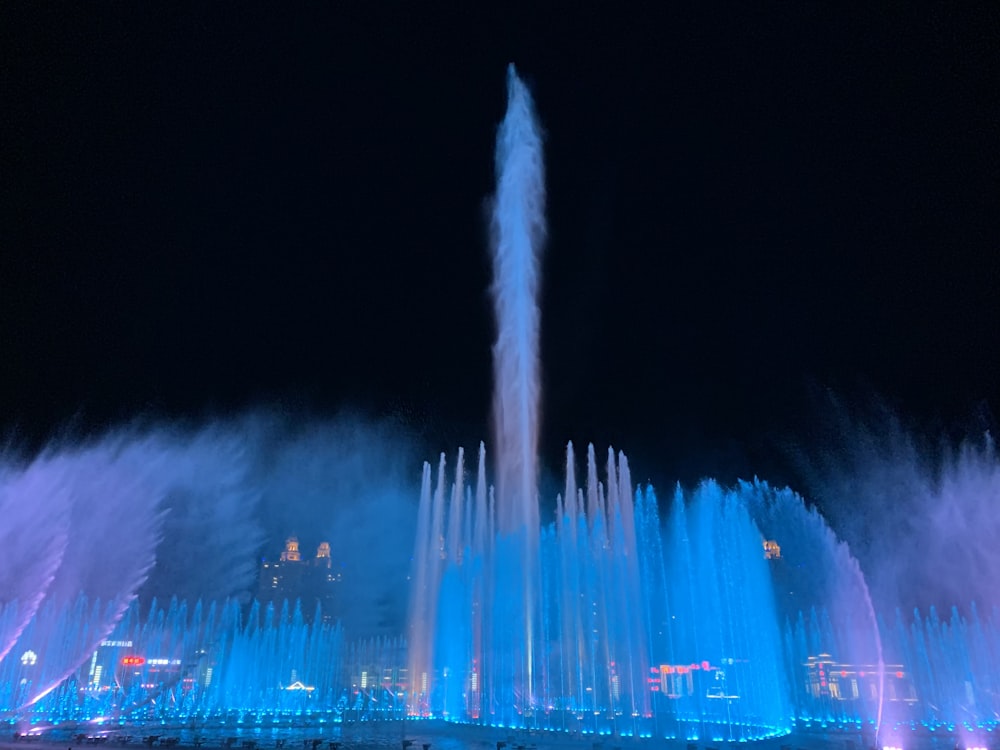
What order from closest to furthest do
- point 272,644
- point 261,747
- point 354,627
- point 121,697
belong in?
point 261,747, point 121,697, point 272,644, point 354,627

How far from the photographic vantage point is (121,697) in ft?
189

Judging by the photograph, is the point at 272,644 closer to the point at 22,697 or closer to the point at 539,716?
the point at 22,697

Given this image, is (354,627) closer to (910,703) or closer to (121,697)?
(121,697)

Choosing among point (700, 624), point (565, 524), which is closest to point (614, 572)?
point (565, 524)

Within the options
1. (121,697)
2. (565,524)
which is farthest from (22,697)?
(565,524)

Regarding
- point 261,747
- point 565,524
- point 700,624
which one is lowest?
point 261,747

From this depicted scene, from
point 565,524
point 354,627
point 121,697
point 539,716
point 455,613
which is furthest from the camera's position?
point 354,627

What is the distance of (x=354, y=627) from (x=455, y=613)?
56216 mm

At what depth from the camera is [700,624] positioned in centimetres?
3578

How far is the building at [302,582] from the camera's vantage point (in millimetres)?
120625

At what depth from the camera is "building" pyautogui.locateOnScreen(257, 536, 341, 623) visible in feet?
396

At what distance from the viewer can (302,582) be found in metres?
126

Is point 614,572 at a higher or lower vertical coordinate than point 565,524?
lower

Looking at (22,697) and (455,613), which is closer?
(455,613)
